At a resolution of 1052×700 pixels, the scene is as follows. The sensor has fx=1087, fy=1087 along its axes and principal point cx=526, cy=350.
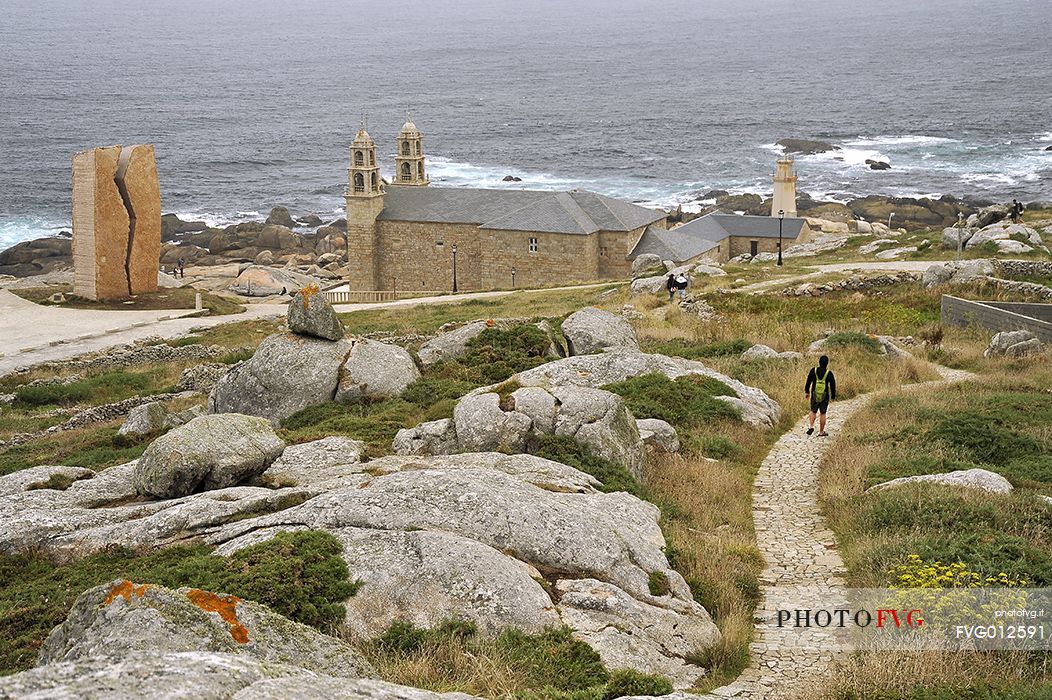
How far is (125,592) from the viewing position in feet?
24.8

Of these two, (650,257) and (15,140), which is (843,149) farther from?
(15,140)

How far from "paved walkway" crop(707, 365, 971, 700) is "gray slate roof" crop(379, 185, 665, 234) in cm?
4655

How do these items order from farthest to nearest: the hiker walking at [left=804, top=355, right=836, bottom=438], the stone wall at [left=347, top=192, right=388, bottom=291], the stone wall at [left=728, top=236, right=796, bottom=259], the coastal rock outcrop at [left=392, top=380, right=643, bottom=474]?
the stone wall at [left=728, top=236, right=796, bottom=259] < the stone wall at [left=347, top=192, right=388, bottom=291] < the hiker walking at [left=804, top=355, right=836, bottom=438] < the coastal rock outcrop at [left=392, top=380, right=643, bottom=474]

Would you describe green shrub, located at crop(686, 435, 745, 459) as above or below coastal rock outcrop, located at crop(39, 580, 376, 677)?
below

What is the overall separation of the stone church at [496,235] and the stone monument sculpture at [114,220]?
2579 cm

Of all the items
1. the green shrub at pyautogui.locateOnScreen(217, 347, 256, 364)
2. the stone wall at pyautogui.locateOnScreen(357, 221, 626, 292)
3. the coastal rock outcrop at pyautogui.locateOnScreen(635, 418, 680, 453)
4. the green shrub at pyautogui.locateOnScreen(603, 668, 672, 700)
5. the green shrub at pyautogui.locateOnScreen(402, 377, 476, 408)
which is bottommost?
the stone wall at pyautogui.locateOnScreen(357, 221, 626, 292)

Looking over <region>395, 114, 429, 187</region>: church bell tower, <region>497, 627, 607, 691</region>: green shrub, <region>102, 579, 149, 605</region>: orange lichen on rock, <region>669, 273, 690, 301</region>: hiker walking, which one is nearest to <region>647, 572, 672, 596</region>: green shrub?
<region>497, 627, 607, 691</region>: green shrub

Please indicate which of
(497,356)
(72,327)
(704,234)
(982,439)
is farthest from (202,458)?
(704,234)

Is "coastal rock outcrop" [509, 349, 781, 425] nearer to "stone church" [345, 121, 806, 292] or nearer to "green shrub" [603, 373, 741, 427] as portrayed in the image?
"green shrub" [603, 373, 741, 427]

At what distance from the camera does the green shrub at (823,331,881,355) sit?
24828 millimetres

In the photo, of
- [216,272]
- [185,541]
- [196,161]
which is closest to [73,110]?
[196,161]

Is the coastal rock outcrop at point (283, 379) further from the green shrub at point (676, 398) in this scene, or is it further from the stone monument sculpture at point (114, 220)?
the stone monument sculpture at point (114, 220)

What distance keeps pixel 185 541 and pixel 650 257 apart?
5225cm

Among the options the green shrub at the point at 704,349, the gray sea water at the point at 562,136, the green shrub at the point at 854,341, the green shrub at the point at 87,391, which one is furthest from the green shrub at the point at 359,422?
the gray sea water at the point at 562,136
